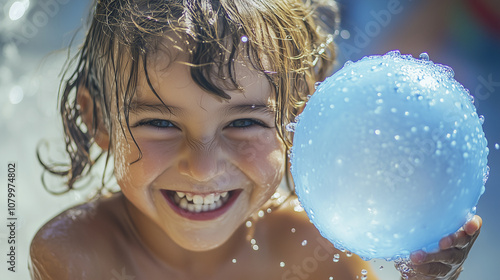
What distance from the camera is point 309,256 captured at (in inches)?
61.1

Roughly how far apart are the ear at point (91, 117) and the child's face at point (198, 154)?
0.18 meters

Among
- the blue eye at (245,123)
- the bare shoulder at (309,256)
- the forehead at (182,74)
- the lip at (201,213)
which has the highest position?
the forehead at (182,74)

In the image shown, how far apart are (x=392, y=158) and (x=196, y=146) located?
0.45 meters

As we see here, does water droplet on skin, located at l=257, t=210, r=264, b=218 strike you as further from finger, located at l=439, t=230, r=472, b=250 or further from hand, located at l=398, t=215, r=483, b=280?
finger, located at l=439, t=230, r=472, b=250

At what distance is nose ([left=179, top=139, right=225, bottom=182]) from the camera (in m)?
1.20

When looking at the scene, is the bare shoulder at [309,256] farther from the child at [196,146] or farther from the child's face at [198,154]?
the child's face at [198,154]

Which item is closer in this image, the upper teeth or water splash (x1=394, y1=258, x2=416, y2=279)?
water splash (x1=394, y1=258, x2=416, y2=279)

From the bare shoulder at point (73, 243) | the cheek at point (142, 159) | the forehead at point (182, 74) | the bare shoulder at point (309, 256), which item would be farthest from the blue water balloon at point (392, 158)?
the bare shoulder at point (73, 243)

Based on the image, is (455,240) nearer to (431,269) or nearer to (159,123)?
(431,269)

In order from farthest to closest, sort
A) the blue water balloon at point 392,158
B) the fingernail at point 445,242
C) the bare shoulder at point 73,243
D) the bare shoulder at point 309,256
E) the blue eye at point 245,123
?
1. the bare shoulder at point 309,256
2. the bare shoulder at point 73,243
3. the blue eye at point 245,123
4. the fingernail at point 445,242
5. the blue water balloon at point 392,158

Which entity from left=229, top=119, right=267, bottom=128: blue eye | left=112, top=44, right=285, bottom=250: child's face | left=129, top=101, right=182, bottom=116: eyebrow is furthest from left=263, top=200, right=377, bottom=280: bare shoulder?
left=129, top=101, right=182, bottom=116: eyebrow

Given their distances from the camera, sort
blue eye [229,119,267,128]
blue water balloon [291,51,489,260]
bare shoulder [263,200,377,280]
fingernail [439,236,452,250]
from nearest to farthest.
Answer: blue water balloon [291,51,489,260]
fingernail [439,236,452,250]
blue eye [229,119,267,128]
bare shoulder [263,200,377,280]

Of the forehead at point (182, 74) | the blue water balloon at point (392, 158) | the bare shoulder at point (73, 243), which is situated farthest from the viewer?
the bare shoulder at point (73, 243)

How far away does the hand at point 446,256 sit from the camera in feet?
3.30
